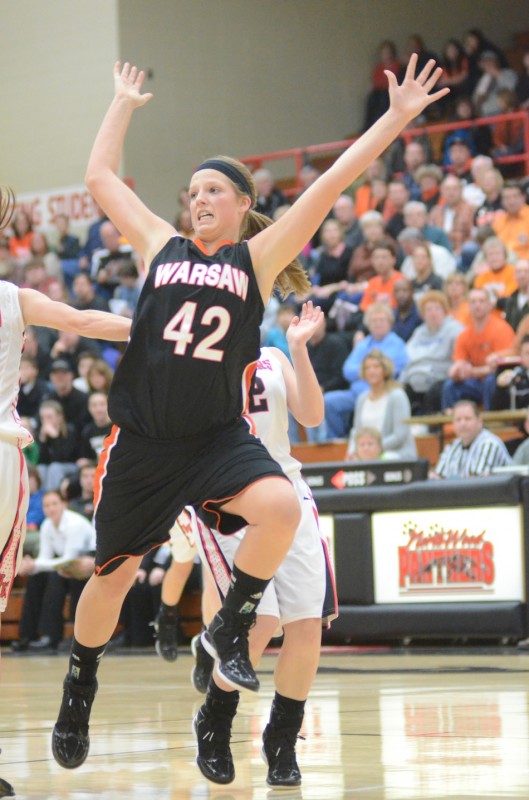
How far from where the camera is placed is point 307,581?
486 cm

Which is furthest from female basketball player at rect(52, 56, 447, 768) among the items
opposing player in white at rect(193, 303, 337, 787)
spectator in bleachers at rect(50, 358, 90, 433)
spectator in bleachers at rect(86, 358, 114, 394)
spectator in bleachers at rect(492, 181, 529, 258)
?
spectator in bleachers at rect(50, 358, 90, 433)

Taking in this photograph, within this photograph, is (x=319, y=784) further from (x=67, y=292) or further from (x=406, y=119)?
(x=67, y=292)

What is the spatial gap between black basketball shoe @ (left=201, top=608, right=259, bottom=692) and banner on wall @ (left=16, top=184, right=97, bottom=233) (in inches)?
642

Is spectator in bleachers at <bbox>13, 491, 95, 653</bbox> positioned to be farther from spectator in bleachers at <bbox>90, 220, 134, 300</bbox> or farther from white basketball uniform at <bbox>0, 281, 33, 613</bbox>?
white basketball uniform at <bbox>0, 281, 33, 613</bbox>

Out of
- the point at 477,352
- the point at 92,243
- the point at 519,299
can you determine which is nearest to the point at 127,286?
the point at 92,243

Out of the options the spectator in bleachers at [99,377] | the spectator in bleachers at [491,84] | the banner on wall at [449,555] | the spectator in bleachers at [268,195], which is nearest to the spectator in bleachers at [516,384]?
the banner on wall at [449,555]

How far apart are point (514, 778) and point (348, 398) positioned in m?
8.82

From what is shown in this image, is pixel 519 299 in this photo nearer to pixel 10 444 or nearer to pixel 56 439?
pixel 56 439

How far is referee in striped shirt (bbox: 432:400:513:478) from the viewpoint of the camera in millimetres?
10320

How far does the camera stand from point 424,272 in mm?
13398

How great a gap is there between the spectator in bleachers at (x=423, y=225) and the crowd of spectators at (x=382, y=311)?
0.02m

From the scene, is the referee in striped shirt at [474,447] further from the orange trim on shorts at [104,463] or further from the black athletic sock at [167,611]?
the orange trim on shorts at [104,463]

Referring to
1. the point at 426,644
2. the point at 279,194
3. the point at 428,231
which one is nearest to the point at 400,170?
the point at 279,194

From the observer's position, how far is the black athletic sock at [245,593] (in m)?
3.95
